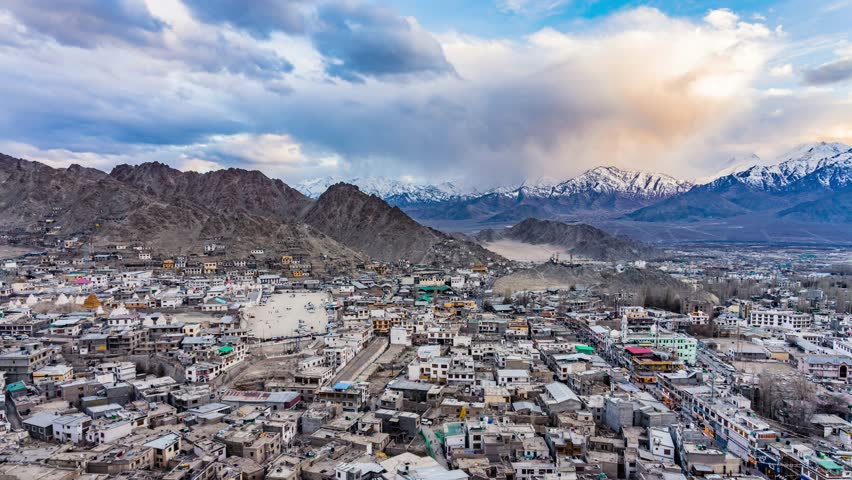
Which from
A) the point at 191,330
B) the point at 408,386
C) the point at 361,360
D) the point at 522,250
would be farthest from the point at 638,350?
the point at 522,250

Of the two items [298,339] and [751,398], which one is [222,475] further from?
[751,398]

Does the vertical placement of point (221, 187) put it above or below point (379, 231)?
above

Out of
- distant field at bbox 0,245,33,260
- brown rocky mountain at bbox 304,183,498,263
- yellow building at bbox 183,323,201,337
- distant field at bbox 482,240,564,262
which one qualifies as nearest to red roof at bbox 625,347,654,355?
yellow building at bbox 183,323,201,337

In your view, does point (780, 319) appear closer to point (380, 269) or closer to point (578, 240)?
point (380, 269)

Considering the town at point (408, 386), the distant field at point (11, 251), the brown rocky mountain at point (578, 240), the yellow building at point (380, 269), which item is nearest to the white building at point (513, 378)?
the town at point (408, 386)

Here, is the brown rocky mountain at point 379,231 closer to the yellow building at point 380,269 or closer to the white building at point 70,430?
the yellow building at point 380,269

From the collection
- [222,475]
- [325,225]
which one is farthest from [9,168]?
[222,475]

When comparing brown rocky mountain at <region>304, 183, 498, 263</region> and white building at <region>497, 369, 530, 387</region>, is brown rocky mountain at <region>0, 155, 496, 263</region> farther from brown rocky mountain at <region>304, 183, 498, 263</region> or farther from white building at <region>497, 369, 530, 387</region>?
white building at <region>497, 369, 530, 387</region>
